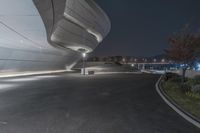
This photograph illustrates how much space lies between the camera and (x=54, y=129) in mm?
5152

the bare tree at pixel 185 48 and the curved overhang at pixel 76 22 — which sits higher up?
the curved overhang at pixel 76 22

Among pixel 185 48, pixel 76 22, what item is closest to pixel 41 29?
pixel 185 48

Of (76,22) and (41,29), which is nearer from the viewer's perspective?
(41,29)

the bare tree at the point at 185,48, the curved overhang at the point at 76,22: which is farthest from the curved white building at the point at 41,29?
the bare tree at the point at 185,48

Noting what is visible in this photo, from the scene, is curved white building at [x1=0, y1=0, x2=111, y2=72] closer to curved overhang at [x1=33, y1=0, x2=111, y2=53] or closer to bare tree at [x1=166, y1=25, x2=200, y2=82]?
curved overhang at [x1=33, y1=0, x2=111, y2=53]

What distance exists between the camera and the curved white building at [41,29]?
9.15m

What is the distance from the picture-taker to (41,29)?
42.6ft

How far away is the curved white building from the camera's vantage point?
30.0ft

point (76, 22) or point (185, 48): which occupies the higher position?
point (76, 22)

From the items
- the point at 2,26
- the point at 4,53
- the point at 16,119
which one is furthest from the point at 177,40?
the point at 4,53

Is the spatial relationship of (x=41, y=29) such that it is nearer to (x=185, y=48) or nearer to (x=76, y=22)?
(x=185, y=48)

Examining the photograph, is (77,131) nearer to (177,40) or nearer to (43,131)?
(43,131)

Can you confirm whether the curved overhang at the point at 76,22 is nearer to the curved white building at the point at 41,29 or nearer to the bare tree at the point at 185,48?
the curved white building at the point at 41,29

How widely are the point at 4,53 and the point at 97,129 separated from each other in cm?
2000
